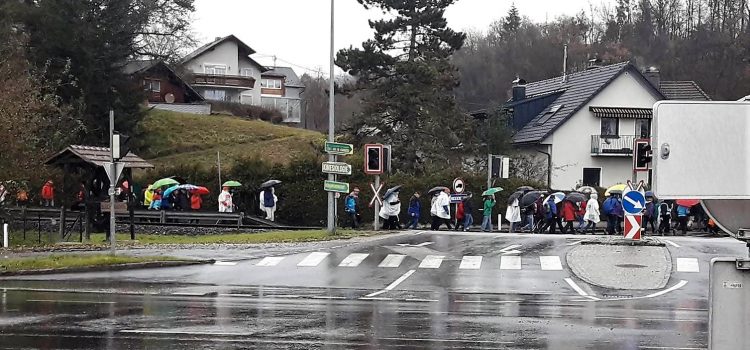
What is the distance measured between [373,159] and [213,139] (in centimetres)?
3870

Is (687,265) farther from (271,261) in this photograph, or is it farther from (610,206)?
(610,206)

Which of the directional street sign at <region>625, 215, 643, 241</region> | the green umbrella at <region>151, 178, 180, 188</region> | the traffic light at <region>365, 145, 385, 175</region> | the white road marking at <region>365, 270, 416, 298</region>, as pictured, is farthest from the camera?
the green umbrella at <region>151, 178, 180, 188</region>

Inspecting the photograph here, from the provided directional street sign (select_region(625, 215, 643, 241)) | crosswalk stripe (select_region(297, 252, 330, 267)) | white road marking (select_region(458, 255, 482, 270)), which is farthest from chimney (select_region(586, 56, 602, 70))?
crosswalk stripe (select_region(297, 252, 330, 267))

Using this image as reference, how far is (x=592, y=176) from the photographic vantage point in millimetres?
56438

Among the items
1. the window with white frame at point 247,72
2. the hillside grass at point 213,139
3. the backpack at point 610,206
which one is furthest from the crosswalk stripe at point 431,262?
the window with white frame at point 247,72

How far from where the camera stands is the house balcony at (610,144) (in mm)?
55344

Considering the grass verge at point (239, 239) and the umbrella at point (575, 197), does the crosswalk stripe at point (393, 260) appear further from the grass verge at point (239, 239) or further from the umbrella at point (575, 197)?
the umbrella at point (575, 197)

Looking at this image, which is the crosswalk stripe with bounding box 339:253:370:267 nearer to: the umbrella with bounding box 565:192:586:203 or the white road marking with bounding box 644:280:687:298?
the white road marking with bounding box 644:280:687:298

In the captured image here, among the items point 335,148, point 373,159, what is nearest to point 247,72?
point 373,159

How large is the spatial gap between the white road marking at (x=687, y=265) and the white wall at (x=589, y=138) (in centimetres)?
3305

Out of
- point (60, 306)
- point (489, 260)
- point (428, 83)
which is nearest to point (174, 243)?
point (489, 260)

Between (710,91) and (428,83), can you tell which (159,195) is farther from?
(710,91)

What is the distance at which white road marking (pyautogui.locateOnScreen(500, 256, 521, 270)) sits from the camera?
21.2m

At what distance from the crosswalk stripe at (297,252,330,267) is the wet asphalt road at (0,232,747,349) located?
5 centimetres
